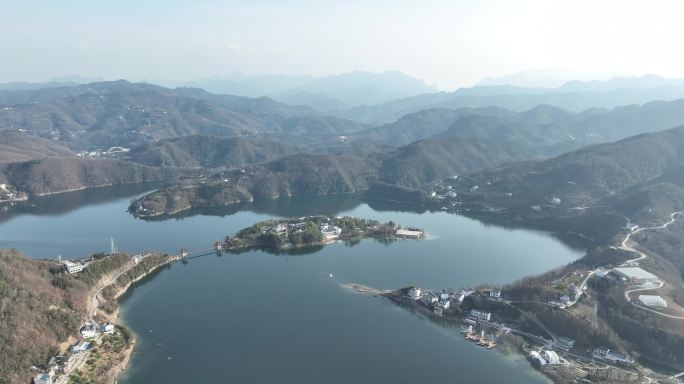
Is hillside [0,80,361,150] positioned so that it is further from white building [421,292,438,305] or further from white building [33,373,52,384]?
white building [33,373,52,384]

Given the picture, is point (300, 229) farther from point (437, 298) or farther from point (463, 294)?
point (463, 294)

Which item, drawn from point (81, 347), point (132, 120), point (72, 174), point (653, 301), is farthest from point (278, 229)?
point (132, 120)

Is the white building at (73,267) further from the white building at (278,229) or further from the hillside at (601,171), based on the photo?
the hillside at (601,171)

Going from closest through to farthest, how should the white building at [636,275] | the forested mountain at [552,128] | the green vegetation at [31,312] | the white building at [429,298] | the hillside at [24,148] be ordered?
the green vegetation at [31,312] < the white building at [636,275] < the white building at [429,298] < the hillside at [24,148] < the forested mountain at [552,128]

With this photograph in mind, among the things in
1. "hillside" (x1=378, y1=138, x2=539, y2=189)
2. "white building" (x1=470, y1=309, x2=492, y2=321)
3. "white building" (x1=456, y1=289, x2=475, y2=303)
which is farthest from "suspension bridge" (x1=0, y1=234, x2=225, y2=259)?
"hillside" (x1=378, y1=138, x2=539, y2=189)

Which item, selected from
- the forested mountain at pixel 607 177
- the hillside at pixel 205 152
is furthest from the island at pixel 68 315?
the hillside at pixel 205 152

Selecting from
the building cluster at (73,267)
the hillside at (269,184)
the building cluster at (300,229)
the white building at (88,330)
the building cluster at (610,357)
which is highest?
the hillside at (269,184)
